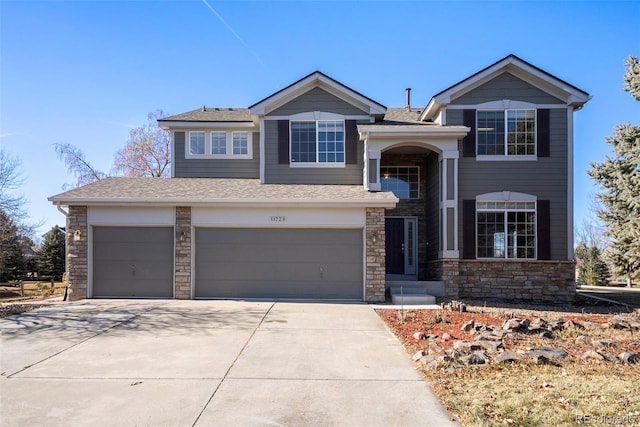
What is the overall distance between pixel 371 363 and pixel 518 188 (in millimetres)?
9492

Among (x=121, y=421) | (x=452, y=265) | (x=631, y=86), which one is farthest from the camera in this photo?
(x=452, y=265)

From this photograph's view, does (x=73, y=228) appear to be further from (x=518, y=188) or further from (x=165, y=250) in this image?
(x=518, y=188)

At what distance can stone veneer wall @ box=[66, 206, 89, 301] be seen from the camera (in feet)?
42.0

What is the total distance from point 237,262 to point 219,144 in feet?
16.8

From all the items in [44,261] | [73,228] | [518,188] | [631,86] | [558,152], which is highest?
[631,86]

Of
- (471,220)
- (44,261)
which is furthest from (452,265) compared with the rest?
(44,261)

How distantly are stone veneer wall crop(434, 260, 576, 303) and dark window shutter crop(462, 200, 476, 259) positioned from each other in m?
A: 0.27

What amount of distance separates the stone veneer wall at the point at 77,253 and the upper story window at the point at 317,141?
639 cm

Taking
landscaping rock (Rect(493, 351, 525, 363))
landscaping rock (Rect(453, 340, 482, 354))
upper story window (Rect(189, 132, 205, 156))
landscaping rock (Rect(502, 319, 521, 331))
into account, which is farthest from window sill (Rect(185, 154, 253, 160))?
landscaping rock (Rect(493, 351, 525, 363))

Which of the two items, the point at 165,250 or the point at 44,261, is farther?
the point at 44,261

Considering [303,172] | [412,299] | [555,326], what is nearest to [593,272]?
[412,299]

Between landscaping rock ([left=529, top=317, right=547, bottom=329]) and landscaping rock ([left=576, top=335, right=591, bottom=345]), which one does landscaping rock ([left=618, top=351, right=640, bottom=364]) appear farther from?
landscaping rock ([left=529, top=317, right=547, bottom=329])

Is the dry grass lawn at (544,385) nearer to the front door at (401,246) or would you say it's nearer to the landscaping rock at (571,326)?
the landscaping rock at (571,326)

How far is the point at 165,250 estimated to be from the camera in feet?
42.5
